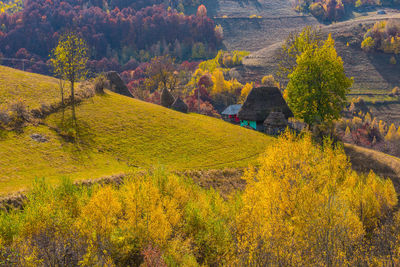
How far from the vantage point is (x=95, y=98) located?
45.9 m

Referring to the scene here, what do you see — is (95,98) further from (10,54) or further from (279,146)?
(10,54)

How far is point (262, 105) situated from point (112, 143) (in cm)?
2982

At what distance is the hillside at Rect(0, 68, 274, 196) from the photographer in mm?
26984

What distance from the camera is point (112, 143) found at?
115ft

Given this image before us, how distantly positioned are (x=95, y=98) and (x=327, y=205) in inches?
1485

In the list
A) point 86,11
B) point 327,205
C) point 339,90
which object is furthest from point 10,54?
point 327,205

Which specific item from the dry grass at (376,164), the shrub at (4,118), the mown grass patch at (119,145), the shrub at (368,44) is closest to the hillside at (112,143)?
the mown grass patch at (119,145)

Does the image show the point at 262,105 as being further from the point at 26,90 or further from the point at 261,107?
the point at 26,90


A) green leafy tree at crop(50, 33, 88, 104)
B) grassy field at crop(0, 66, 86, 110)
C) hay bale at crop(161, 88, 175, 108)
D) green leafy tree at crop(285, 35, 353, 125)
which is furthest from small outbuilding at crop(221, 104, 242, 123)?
green leafy tree at crop(50, 33, 88, 104)

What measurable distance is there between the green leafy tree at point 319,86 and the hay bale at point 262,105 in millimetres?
6754

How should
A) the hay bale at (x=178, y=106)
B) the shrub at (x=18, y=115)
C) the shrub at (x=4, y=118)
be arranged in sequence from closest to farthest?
1. the shrub at (x=4, y=118)
2. the shrub at (x=18, y=115)
3. the hay bale at (x=178, y=106)

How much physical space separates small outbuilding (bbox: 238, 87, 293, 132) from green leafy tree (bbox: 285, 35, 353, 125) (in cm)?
679

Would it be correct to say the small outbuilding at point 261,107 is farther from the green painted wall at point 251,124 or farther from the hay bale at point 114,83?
the hay bale at point 114,83

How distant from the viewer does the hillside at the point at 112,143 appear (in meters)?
27.0
